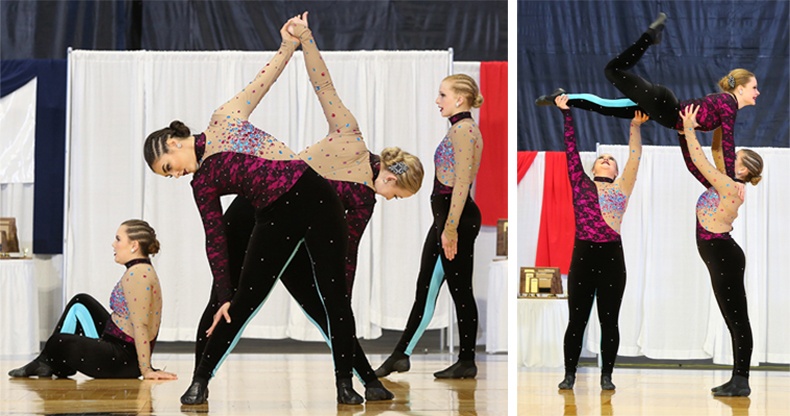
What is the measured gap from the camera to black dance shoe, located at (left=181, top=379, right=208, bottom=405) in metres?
3.50

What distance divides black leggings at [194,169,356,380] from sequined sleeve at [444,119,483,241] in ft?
3.36

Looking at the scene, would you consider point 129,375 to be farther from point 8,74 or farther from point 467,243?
point 8,74

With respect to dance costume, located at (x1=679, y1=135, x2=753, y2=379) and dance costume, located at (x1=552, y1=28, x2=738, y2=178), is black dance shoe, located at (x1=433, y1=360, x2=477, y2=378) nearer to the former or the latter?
dance costume, located at (x1=679, y1=135, x2=753, y2=379)

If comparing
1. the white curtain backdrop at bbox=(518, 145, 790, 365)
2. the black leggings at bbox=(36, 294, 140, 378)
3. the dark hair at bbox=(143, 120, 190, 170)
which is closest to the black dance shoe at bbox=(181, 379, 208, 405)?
the dark hair at bbox=(143, 120, 190, 170)

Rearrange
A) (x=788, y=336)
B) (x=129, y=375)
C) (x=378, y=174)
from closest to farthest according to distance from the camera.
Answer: (x=378, y=174) < (x=129, y=375) < (x=788, y=336)

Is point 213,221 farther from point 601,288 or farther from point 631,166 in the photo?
point 631,166

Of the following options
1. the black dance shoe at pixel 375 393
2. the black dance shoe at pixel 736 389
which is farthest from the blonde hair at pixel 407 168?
the black dance shoe at pixel 736 389

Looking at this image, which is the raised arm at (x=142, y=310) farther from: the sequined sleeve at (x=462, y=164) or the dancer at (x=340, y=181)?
the sequined sleeve at (x=462, y=164)

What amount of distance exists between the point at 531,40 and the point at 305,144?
4.81 feet

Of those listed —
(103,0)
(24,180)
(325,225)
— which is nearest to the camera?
(325,225)

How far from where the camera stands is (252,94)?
360 centimetres

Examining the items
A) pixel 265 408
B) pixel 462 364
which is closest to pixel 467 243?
pixel 462 364

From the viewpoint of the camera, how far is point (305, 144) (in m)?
6.35

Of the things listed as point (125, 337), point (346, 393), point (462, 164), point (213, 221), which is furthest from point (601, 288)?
point (125, 337)
